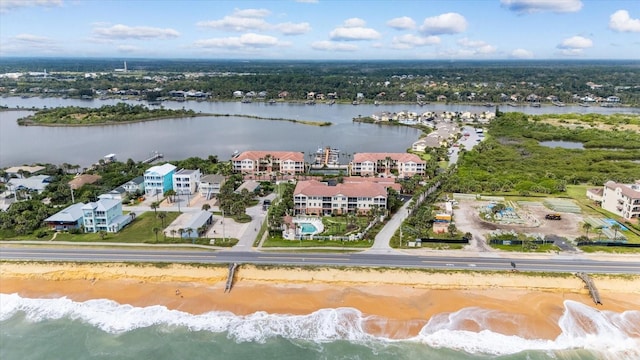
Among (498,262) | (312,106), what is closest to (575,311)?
(498,262)

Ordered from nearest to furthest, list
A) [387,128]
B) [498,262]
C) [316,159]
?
[498,262], [316,159], [387,128]

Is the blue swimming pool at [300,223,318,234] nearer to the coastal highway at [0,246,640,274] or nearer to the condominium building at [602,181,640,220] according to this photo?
the coastal highway at [0,246,640,274]

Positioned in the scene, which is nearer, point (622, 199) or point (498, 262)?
point (498, 262)

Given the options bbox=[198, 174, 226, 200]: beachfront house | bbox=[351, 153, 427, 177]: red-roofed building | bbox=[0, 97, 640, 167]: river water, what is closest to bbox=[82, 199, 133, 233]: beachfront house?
bbox=[198, 174, 226, 200]: beachfront house

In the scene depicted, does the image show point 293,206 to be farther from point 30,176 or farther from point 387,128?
point 387,128

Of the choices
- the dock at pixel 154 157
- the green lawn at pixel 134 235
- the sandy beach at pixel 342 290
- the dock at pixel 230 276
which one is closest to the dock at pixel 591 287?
the sandy beach at pixel 342 290

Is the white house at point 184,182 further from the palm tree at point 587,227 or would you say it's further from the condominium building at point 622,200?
→ the condominium building at point 622,200
